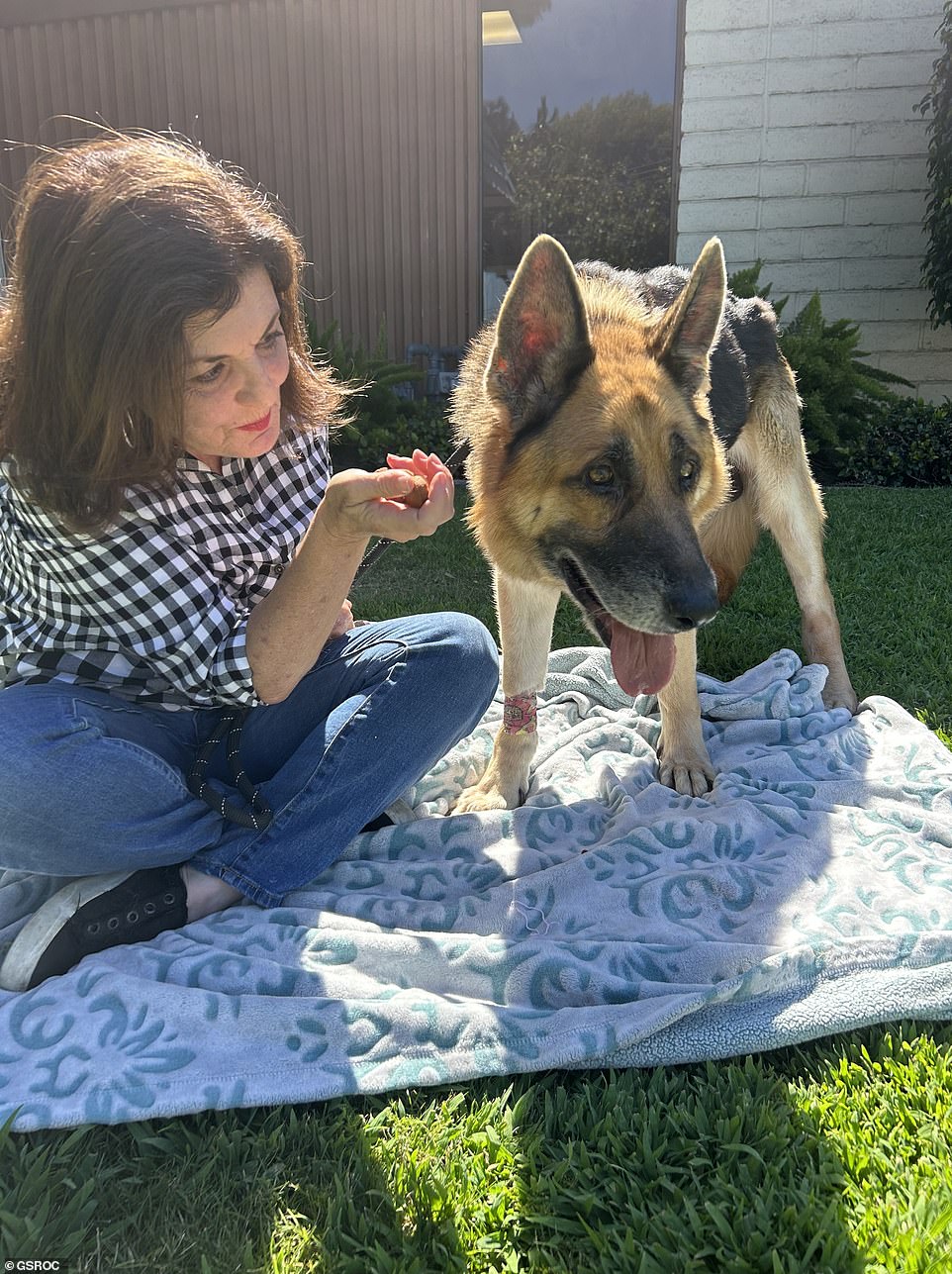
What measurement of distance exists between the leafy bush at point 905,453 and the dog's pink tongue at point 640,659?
18.8 feet

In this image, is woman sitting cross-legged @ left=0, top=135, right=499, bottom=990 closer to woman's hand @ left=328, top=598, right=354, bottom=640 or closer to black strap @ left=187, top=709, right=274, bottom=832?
black strap @ left=187, top=709, right=274, bottom=832

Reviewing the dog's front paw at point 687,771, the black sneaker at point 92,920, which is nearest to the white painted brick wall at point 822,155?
the dog's front paw at point 687,771

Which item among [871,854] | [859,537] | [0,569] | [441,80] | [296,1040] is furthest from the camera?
[441,80]

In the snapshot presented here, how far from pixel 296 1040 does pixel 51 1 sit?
10867 mm

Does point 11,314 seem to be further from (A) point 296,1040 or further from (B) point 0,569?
(A) point 296,1040

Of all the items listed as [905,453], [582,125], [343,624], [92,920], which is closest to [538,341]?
[343,624]

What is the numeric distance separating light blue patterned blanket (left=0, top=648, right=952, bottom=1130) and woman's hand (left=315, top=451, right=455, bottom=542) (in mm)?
874

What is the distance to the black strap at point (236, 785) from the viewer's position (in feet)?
6.96

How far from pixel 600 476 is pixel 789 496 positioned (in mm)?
1623

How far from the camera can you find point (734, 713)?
3.12 meters

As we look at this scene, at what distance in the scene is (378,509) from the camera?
1790 millimetres

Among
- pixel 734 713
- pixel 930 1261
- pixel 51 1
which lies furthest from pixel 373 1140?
pixel 51 1

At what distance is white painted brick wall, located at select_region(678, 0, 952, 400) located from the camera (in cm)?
775

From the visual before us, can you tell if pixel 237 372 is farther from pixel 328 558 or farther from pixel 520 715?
pixel 520 715
